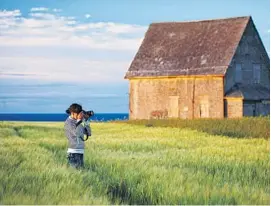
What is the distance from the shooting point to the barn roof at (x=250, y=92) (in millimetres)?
31656

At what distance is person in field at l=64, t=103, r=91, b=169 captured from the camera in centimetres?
960

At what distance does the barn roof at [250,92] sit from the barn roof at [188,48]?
1223 mm

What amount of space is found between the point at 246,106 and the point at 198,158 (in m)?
20.5

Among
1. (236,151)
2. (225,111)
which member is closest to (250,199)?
(236,151)

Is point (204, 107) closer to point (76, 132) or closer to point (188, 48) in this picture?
point (188, 48)

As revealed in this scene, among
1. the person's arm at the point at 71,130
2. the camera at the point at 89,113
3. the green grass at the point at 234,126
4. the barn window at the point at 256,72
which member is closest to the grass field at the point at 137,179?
the person's arm at the point at 71,130

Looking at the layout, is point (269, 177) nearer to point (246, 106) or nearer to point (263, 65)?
point (246, 106)

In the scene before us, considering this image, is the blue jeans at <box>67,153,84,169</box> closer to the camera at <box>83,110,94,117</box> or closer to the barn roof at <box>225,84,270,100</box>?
the camera at <box>83,110,94,117</box>

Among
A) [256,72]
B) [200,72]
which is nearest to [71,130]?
[200,72]

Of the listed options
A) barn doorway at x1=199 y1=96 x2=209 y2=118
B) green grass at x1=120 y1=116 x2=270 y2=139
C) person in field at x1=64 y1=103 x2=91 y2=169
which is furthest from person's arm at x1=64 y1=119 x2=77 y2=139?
barn doorway at x1=199 y1=96 x2=209 y2=118

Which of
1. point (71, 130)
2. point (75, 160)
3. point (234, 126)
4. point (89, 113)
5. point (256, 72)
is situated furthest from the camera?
point (256, 72)

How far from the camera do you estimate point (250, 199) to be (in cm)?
767

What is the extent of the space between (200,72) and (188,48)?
172 centimetres

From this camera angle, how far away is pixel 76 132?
9570 mm
